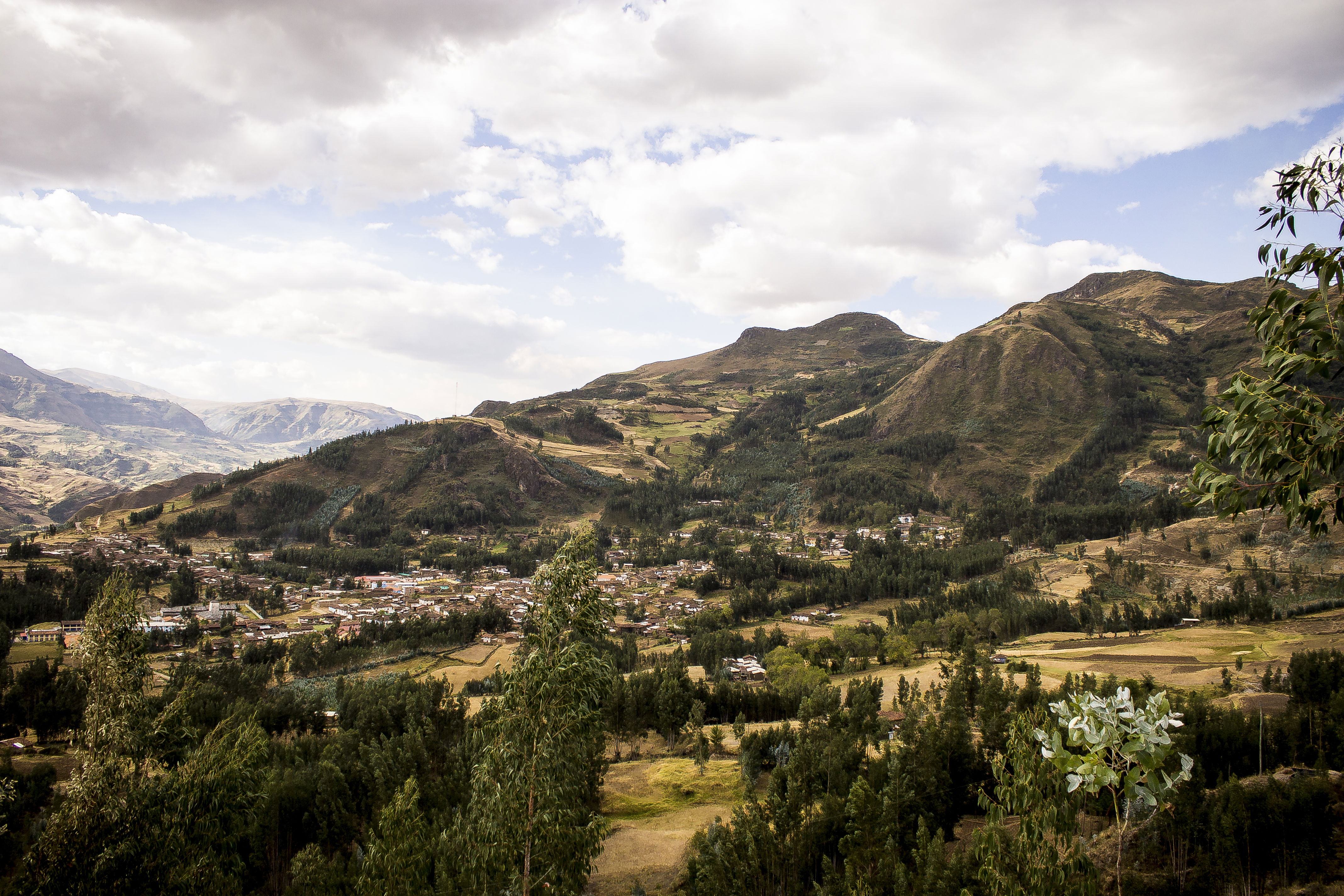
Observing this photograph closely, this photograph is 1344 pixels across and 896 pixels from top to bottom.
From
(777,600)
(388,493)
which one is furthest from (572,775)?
(388,493)

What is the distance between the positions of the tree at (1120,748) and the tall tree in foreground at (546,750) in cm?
→ 681

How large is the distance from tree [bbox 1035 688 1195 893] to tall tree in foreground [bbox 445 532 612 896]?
6809 millimetres

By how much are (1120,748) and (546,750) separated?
7.94 metres

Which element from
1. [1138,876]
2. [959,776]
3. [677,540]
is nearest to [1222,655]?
[959,776]

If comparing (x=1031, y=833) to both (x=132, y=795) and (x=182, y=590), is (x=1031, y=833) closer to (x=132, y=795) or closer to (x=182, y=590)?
(x=132, y=795)

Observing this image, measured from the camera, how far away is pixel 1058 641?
69.4 m

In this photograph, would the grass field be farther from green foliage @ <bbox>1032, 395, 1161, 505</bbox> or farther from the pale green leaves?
green foliage @ <bbox>1032, 395, 1161, 505</bbox>

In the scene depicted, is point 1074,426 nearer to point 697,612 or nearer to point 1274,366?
point 697,612

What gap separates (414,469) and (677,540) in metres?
73.6

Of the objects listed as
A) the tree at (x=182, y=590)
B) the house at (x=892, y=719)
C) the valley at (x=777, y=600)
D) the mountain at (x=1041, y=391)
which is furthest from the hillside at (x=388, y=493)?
the house at (x=892, y=719)

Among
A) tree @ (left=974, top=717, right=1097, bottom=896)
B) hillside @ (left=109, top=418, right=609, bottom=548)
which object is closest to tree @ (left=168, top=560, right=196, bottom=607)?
hillside @ (left=109, top=418, right=609, bottom=548)

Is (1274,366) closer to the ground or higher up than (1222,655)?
higher up

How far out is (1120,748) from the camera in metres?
5.74

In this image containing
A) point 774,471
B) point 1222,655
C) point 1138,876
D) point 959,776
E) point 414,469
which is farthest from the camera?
point 774,471
